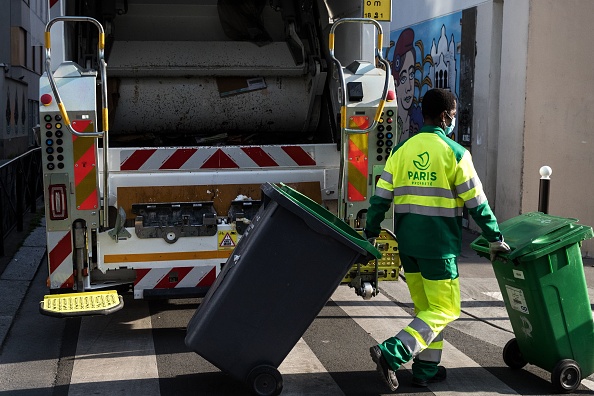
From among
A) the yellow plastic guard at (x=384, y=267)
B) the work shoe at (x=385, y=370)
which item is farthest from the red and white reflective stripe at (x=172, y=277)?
the work shoe at (x=385, y=370)

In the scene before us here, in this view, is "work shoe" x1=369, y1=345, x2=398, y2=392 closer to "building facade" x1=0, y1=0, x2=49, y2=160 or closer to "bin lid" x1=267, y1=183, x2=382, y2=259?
"bin lid" x1=267, y1=183, x2=382, y2=259

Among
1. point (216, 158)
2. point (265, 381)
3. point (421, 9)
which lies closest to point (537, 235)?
point (265, 381)

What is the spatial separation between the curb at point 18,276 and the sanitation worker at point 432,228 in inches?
114

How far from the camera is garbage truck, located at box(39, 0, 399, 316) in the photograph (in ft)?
19.3

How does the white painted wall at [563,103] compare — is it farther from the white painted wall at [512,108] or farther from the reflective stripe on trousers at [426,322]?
the reflective stripe on trousers at [426,322]

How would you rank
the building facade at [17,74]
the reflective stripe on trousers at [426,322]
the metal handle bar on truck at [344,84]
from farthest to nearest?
the building facade at [17,74]
the metal handle bar on truck at [344,84]
the reflective stripe on trousers at [426,322]

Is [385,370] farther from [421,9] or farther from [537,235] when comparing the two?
[421,9]

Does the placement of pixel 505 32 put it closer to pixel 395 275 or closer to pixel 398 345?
pixel 395 275

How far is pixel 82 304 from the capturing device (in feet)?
18.3

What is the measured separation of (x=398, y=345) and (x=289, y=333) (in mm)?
583

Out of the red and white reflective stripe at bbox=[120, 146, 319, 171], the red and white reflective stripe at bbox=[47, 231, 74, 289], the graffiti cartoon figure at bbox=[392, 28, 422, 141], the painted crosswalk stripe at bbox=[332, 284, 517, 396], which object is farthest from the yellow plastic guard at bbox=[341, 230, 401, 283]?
the graffiti cartoon figure at bbox=[392, 28, 422, 141]

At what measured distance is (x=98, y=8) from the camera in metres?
7.16

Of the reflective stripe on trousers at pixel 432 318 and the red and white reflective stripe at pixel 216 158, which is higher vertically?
the red and white reflective stripe at pixel 216 158

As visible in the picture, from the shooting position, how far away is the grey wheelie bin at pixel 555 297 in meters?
4.85
